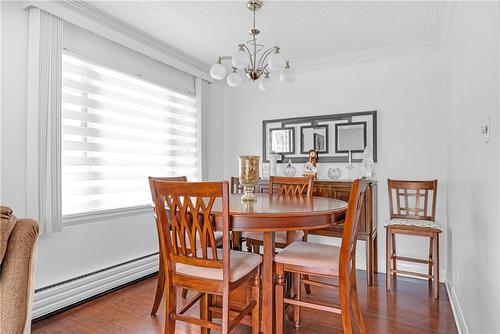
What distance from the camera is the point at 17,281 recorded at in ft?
3.91

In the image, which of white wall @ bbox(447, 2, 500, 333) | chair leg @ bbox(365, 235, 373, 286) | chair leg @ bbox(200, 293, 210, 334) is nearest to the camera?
white wall @ bbox(447, 2, 500, 333)

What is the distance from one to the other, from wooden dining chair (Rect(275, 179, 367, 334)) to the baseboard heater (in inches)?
65.4

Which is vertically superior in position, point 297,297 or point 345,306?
point 345,306

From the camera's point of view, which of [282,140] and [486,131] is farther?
[282,140]

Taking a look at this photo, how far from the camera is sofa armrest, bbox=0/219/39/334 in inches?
46.2

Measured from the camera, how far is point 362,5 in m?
2.43

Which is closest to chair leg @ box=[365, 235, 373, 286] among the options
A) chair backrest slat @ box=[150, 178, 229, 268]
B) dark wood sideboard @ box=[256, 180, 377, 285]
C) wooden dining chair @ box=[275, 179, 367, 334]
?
dark wood sideboard @ box=[256, 180, 377, 285]

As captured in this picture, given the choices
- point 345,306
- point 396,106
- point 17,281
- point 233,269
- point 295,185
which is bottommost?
point 345,306

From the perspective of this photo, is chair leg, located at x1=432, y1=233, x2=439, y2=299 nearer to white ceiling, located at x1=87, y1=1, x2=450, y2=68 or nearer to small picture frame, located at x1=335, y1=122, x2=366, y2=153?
small picture frame, located at x1=335, y1=122, x2=366, y2=153

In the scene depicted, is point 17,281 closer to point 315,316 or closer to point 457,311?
point 315,316

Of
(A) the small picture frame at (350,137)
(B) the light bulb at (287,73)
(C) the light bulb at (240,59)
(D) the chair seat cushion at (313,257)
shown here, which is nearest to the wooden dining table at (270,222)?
(D) the chair seat cushion at (313,257)

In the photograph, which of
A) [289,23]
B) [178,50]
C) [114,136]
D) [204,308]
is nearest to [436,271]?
[204,308]

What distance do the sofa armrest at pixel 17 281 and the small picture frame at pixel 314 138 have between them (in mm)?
3002

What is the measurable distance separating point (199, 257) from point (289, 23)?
214 centimetres
